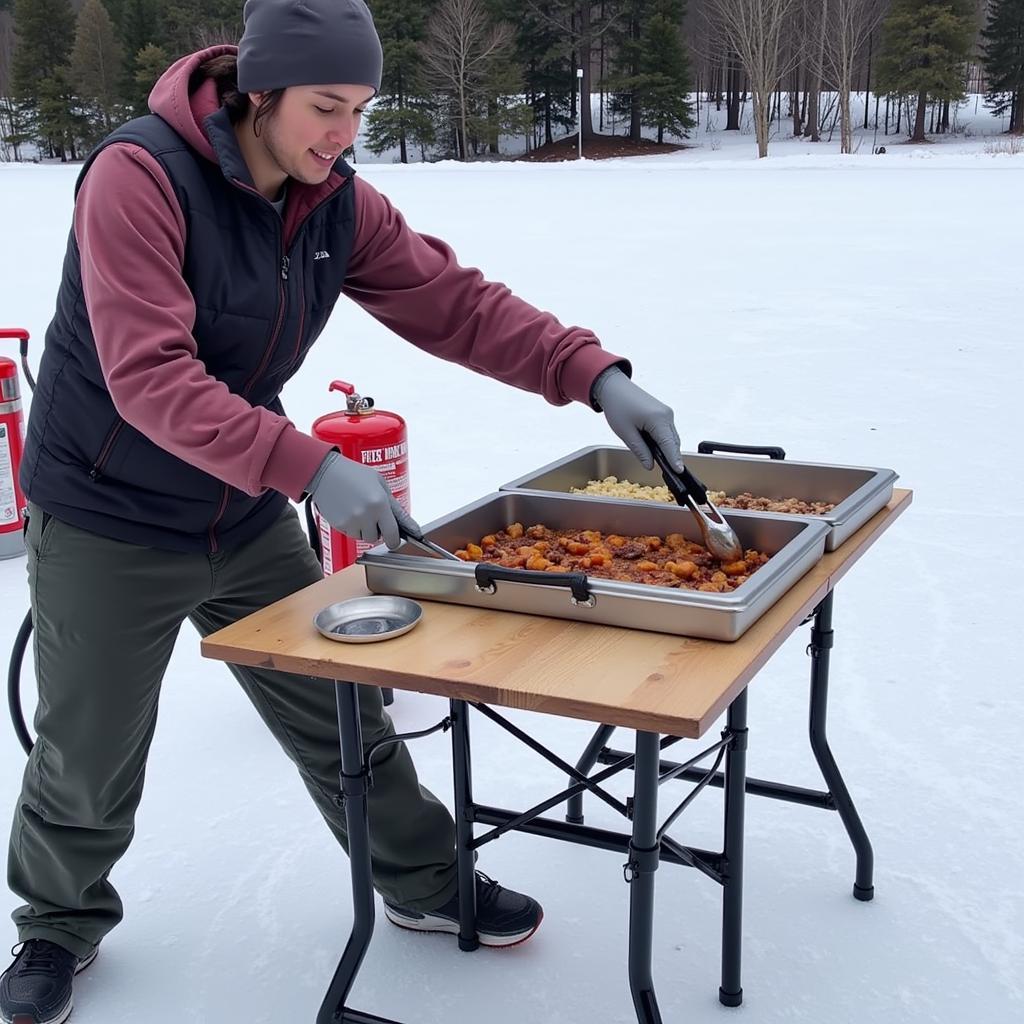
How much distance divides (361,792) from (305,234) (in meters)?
0.92

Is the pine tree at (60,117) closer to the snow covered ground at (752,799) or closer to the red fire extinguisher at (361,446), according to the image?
the snow covered ground at (752,799)

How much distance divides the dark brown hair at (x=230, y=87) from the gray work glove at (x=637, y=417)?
0.73 metres

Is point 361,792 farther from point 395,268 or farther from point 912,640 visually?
point 912,640

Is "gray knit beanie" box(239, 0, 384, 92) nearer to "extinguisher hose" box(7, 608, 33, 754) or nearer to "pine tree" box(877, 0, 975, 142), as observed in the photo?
"extinguisher hose" box(7, 608, 33, 754)

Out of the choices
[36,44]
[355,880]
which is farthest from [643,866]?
[36,44]

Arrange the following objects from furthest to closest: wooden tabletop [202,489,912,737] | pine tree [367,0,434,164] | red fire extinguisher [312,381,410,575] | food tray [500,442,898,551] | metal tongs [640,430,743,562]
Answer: pine tree [367,0,434,164] → red fire extinguisher [312,381,410,575] → food tray [500,442,898,551] → metal tongs [640,430,743,562] → wooden tabletop [202,489,912,737]

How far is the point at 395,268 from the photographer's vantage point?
224 cm

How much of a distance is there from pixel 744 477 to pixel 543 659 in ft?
3.37

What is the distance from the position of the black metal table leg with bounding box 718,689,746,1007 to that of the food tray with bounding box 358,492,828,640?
0.99 ft

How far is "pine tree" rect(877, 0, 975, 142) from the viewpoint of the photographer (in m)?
36.3

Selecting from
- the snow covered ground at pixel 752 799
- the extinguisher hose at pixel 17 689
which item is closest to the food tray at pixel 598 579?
the snow covered ground at pixel 752 799

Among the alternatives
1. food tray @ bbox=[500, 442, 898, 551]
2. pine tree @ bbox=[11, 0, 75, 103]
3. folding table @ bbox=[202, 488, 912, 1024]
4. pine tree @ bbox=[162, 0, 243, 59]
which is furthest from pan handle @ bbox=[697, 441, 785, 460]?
pine tree @ bbox=[11, 0, 75, 103]

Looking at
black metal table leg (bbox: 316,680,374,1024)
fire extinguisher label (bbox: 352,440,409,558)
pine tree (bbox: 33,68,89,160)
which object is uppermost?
pine tree (bbox: 33,68,89,160)

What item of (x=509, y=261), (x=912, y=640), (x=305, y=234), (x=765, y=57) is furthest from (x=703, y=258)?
(x=765, y=57)
